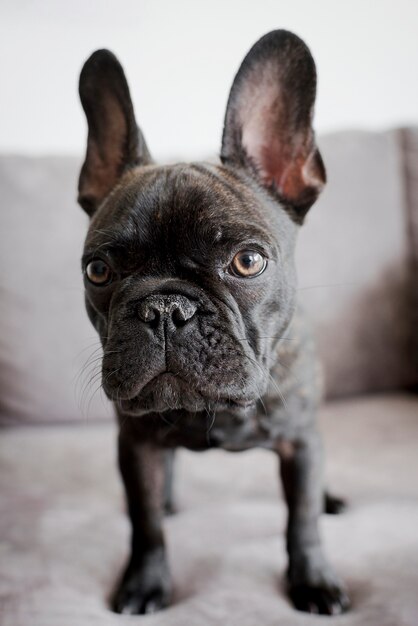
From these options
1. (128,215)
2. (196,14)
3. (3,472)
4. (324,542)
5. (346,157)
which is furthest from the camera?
(346,157)

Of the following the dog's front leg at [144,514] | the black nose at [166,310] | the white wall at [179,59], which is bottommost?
the dog's front leg at [144,514]

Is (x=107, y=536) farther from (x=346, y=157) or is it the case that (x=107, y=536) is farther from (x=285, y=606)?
(x=346, y=157)

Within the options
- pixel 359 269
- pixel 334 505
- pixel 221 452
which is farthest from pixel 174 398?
pixel 359 269

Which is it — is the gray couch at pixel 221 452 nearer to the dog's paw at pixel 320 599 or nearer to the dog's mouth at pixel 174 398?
the dog's paw at pixel 320 599

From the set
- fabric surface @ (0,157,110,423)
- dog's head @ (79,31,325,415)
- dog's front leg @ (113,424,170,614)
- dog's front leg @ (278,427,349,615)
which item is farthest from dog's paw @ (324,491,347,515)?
fabric surface @ (0,157,110,423)

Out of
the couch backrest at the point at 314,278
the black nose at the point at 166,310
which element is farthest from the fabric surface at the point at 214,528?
the black nose at the point at 166,310

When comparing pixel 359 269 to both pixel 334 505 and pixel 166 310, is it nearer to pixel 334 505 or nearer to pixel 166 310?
pixel 334 505

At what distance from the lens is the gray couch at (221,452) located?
1.05 metres

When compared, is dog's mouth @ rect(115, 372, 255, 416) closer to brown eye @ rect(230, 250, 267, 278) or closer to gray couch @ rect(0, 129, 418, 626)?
brown eye @ rect(230, 250, 267, 278)

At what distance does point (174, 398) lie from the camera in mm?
861

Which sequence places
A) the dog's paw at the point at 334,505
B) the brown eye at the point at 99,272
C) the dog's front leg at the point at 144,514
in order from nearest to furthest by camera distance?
1. the brown eye at the point at 99,272
2. the dog's front leg at the point at 144,514
3. the dog's paw at the point at 334,505

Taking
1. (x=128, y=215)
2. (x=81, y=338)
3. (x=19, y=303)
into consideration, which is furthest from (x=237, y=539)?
(x=19, y=303)

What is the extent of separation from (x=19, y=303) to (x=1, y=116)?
0.68 metres

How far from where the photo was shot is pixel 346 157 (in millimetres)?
1960
